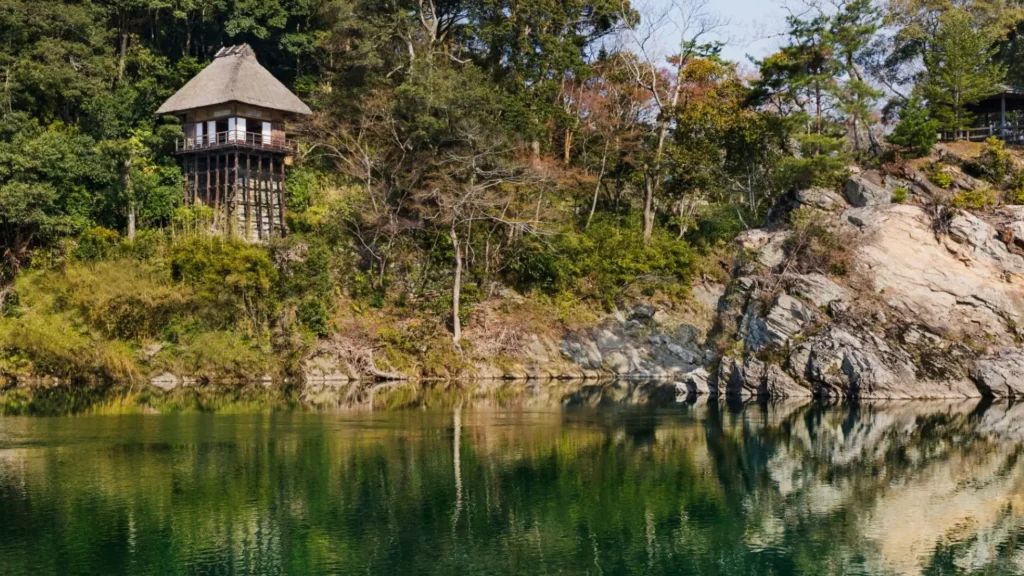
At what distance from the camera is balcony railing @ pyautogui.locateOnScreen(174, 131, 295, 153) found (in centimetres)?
4894

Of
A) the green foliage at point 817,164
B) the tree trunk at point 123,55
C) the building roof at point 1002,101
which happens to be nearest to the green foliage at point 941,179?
the green foliage at point 817,164

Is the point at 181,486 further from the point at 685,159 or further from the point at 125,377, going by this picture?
the point at 685,159

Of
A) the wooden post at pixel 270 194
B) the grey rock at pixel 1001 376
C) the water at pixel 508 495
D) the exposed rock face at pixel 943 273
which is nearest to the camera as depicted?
the water at pixel 508 495

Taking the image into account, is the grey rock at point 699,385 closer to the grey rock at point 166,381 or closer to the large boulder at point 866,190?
the large boulder at point 866,190

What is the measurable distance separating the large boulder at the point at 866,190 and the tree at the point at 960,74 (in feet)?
16.3

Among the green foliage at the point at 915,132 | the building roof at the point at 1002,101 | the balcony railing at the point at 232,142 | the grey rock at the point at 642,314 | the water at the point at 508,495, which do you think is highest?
the building roof at the point at 1002,101

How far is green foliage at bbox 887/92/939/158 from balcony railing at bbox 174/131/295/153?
28.2 metres

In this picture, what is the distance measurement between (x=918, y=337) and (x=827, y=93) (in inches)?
551

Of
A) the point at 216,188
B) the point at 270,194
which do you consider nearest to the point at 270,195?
the point at 270,194

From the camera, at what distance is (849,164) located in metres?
46.0

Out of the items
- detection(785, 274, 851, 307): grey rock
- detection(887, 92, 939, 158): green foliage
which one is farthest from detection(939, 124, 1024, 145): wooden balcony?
detection(785, 274, 851, 307): grey rock

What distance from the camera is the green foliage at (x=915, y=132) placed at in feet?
149

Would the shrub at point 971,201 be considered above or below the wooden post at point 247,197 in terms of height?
below

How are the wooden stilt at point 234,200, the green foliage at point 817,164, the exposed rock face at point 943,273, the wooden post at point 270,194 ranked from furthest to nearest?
the wooden post at point 270,194, the wooden stilt at point 234,200, the green foliage at point 817,164, the exposed rock face at point 943,273
